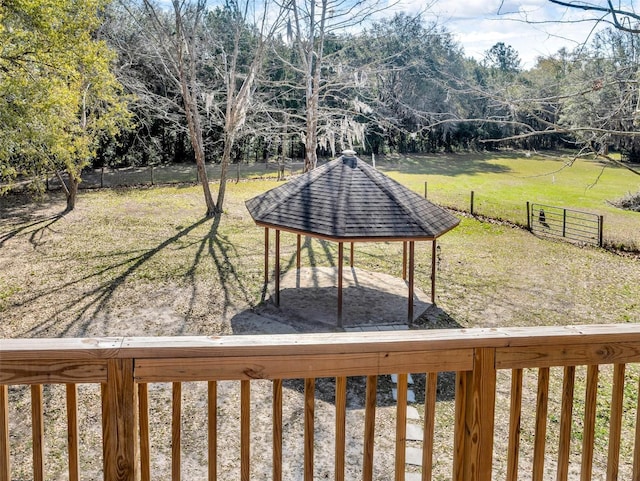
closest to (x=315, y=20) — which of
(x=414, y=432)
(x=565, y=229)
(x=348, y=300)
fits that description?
(x=565, y=229)

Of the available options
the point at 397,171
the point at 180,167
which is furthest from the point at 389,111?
the point at 180,167

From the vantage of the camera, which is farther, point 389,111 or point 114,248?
Answer: point 389,111

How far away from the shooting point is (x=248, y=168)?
1012 inches

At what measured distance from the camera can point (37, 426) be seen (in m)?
1.50

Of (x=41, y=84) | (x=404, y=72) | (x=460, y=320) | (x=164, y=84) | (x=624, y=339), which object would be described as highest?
(x=404, y=72)

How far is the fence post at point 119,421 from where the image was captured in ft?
4.70

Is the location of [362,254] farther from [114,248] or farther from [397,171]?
[397,171]

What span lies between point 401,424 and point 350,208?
21.6 feet

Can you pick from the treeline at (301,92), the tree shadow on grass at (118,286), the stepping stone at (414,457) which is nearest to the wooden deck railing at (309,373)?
the stepping stone at (414,457)

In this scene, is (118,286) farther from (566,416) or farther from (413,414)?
(566,416)

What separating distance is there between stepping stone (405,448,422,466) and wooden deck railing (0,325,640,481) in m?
2.93

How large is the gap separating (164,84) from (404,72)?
48.0ft

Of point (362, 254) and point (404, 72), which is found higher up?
point (404, 72)

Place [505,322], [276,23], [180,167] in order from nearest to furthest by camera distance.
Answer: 1. [505,322]
2. [276,23]
3. [180,167]
